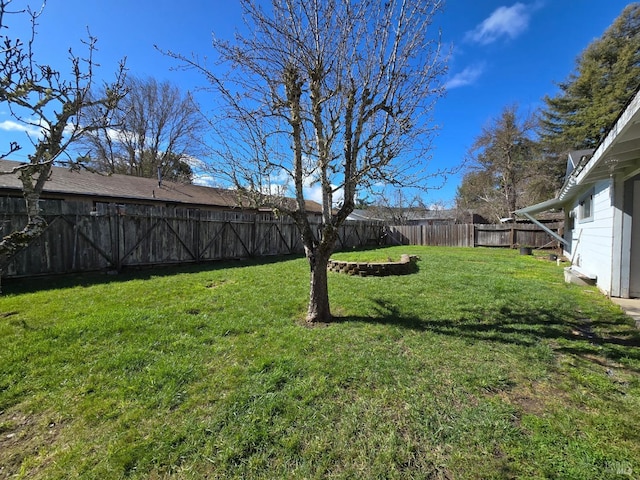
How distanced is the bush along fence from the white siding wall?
9166 millimetres

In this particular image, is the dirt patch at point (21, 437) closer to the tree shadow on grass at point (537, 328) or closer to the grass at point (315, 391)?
the grass at point (315, 391)

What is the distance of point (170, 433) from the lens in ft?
6.33

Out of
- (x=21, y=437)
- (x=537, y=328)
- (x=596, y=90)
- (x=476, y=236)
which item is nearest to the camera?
(x=21, y=437)

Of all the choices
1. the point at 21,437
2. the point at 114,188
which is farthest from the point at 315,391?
the point at 114,188

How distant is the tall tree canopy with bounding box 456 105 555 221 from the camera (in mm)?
20375

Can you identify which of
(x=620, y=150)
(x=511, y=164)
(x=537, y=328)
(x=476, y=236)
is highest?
(x=511, y=164)

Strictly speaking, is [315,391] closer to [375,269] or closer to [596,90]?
[375,269]

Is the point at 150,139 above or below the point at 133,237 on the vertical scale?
above

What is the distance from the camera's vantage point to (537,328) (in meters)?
3.76

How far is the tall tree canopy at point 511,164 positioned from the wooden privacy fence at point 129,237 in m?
17.2

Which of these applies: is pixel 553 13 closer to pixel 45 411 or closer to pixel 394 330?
pixel 394 330

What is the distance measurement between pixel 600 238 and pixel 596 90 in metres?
20.4

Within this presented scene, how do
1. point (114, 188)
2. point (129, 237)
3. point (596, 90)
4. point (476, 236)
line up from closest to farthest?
point (129, 237) < point (114, 188) < point (476, 236) < point (596, 90)

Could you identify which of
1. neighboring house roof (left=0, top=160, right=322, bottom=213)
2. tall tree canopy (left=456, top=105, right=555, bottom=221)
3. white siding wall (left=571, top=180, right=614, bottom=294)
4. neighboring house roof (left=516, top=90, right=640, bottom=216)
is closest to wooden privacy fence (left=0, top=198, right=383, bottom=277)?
neighboring house roof (left=0, top=160, right=322, bottom=213)
